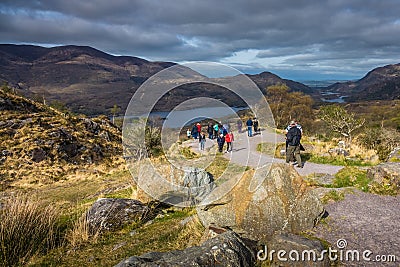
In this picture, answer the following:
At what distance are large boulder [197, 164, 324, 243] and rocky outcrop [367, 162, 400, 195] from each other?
4207 mm

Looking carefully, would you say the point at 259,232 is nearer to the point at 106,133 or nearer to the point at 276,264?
the point at 276,264

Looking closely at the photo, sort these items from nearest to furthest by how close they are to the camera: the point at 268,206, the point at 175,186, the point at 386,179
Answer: the point at 268,206 < the point at 386,179 < the point at 175,186

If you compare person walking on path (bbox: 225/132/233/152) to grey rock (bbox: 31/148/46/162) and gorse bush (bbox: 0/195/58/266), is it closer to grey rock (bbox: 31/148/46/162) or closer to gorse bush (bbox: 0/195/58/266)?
gorse bush (bbox: 0/195/58/266)

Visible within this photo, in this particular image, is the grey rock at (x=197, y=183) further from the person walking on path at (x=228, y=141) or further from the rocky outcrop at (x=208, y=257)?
the person walking on path at (x=228, y=141)

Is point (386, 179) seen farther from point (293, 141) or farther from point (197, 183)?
point (197, 183)

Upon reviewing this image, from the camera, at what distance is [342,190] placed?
10836 millimetres

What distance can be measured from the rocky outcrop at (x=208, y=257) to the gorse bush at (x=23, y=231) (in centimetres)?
439

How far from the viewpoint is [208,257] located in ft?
17.3

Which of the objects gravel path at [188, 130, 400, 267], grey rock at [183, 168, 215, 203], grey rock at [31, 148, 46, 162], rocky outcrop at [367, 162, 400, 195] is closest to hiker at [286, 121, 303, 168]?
rocky outcrop at [367, 162, 400, 195]

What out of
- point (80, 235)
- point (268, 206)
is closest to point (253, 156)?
point (268, 206)

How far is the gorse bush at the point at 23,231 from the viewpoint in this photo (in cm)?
762

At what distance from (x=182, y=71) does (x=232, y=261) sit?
6724mm

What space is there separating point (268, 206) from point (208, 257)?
2983 mm

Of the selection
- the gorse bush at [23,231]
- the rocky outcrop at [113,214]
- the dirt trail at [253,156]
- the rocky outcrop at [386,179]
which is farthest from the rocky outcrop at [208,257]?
the dirt trail at [253,156]
